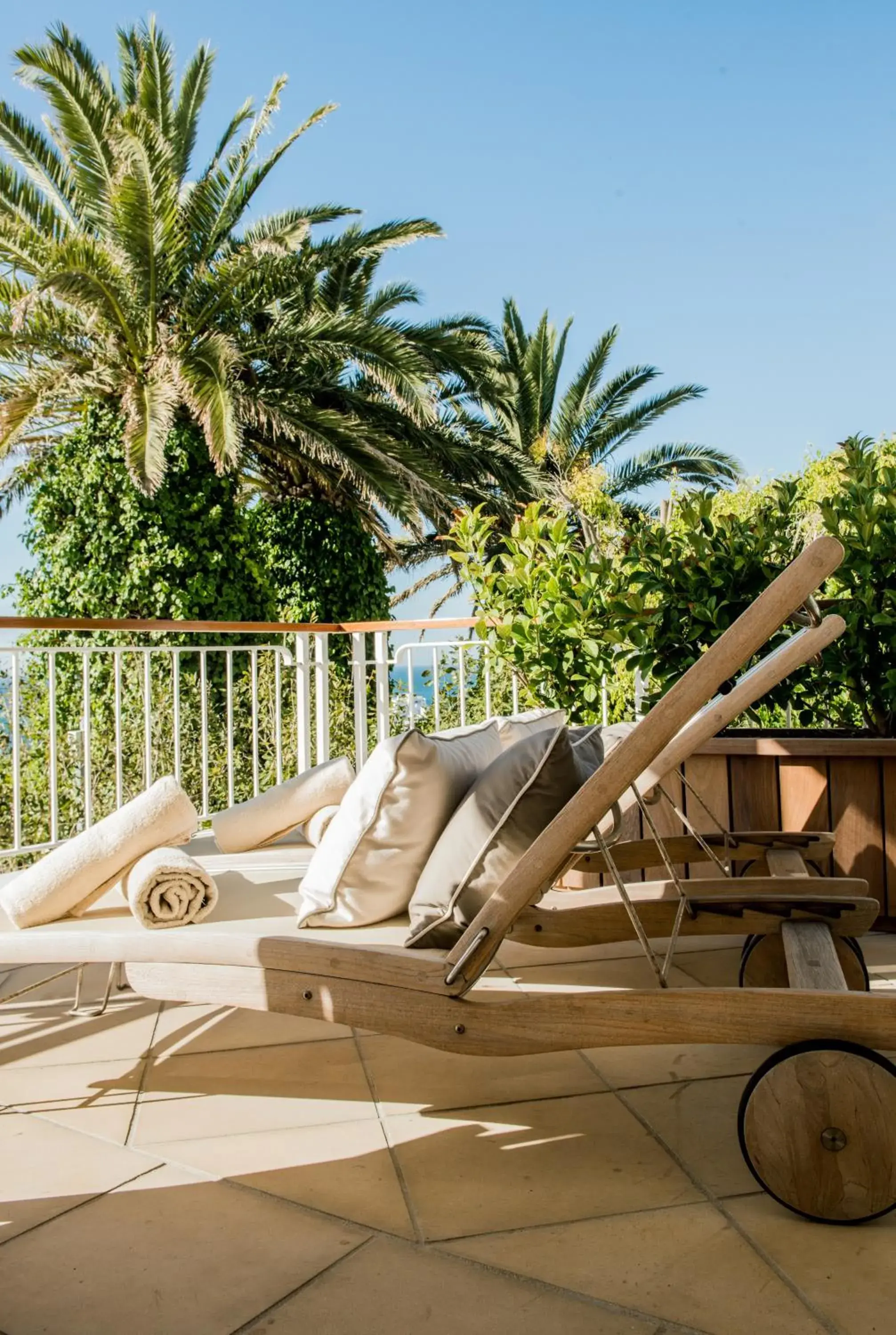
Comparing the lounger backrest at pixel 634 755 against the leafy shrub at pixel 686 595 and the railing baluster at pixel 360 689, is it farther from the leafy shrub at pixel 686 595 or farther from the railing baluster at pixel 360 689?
the railing baluster at pixel 360 689

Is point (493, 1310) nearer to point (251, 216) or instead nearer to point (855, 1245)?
point (855, 1245)

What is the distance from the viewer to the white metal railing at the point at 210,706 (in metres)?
4.58

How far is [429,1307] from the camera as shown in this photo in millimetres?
1306

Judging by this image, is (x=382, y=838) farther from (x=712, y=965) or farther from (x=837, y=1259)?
(x=712, y=965)

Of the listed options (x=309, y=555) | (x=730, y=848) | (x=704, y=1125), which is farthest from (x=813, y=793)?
(x=309, y=555)

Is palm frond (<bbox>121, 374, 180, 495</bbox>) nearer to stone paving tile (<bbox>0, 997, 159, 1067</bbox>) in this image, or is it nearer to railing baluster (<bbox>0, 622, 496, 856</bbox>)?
railing baluster (<bbox>0, 622, 496, 856</bbox>)

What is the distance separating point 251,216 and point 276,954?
8799mm

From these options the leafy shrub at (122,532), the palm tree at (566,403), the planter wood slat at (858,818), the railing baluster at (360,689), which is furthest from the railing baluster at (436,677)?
the palm tree at (566,403)

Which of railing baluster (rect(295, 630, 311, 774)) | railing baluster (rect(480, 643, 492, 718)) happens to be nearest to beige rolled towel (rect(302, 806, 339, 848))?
railing baluster (rect(480, 643, 492, 718))

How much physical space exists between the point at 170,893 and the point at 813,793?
2.07 m

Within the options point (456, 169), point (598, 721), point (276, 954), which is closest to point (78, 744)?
point (598, 721)

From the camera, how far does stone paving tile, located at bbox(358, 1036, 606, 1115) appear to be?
2.00 meters

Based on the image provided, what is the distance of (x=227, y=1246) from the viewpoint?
1.46 metres

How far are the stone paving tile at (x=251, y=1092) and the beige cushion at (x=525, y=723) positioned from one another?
32.3 inches
